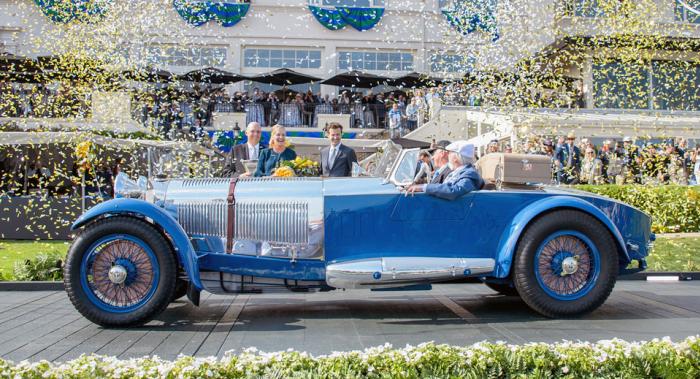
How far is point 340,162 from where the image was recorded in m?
7.17

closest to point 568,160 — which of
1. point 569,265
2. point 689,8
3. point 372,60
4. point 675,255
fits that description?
point 675,255

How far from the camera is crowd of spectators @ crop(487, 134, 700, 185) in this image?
51.2ft

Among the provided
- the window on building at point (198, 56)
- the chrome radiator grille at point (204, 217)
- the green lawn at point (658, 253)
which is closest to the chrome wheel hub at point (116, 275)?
the chrome radiator grille at point (204, 217)

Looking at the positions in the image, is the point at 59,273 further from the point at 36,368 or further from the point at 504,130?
the point at 504,130

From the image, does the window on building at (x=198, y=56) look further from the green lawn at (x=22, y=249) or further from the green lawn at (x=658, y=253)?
the green lawn at (x=658, y=253)

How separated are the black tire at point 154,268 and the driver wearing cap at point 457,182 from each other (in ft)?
7.04

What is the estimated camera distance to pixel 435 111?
23.0 m

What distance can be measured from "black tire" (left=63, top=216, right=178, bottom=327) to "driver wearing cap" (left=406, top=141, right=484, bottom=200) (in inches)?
84.4

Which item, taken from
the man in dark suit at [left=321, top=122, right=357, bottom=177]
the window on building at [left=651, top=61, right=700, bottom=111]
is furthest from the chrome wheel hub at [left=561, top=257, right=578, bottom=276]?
the window on building at [left=651, top=61, right=700, bottom=111]

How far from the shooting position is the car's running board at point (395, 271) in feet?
17.7

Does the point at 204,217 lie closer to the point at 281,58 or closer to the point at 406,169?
the point at 406,169

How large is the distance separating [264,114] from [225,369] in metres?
21.6

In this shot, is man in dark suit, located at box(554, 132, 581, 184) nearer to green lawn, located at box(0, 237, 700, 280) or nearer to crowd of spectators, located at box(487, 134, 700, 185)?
crowd of spectators, located at box(487, 134, 700, 185)

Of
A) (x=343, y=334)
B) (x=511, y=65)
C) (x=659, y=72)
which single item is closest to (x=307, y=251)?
(x=343, y=334)
